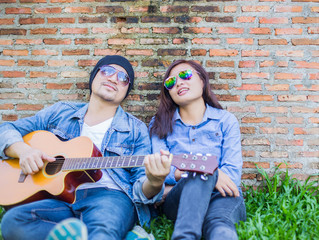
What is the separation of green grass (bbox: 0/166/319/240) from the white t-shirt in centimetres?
57

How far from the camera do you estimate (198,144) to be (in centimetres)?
274

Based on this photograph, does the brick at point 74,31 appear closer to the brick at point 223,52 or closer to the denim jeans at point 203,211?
the brick at point 223,52

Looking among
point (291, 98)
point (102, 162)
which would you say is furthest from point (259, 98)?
point (102, 162)

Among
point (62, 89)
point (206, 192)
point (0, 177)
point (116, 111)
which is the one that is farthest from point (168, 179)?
point (62, 89)

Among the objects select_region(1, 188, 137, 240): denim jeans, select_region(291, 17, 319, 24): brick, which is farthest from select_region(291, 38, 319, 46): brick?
select_region(1, 188, 137, 240): denim jeans

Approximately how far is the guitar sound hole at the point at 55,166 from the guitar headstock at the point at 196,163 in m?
1.00

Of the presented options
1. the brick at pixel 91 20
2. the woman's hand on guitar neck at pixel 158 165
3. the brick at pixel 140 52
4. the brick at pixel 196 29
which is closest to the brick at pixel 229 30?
the brick at pixel 196 29

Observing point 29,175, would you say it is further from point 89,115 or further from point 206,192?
point 206,192

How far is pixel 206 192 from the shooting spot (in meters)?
2.06

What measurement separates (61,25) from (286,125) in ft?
9.68

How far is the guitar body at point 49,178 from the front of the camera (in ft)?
7.23

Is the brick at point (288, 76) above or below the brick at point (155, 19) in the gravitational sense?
below

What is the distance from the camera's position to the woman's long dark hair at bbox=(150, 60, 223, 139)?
2.89 m

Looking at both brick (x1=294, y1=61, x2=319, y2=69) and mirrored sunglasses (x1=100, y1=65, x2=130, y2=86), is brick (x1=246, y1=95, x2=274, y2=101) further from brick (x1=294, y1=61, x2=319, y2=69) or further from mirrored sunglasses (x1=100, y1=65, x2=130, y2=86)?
mirrored sunglasses (x1=100, y1=65, x2=130, y2=86)
